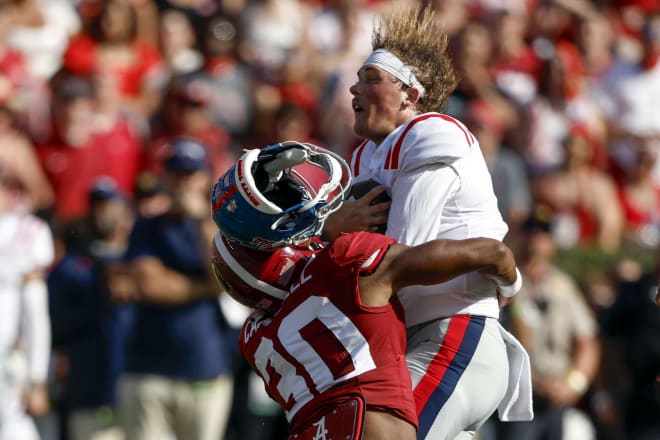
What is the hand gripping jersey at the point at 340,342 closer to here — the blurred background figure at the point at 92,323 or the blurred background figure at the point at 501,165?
the blurred background figure at the point at 92,323

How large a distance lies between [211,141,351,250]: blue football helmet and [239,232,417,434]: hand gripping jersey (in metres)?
0.14

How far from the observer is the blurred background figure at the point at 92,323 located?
868 cm

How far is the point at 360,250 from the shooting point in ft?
13.5

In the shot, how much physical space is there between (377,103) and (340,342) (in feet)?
3.08

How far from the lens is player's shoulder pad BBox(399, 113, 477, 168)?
4281 mm

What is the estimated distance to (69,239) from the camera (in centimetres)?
896

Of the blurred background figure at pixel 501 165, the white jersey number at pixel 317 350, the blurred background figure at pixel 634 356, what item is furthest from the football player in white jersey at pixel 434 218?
the blurred background figure at pixel 501 165

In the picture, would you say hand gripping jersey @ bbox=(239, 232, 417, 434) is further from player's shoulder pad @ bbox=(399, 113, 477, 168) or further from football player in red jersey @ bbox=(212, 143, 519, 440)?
player's shoulder pad @ bbox=(399, 113, 477, 168)

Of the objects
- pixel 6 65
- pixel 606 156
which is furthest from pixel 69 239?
pixel 606 156

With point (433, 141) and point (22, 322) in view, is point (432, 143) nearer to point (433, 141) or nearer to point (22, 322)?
point (433, 141)

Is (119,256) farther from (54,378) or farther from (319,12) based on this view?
(319,12)

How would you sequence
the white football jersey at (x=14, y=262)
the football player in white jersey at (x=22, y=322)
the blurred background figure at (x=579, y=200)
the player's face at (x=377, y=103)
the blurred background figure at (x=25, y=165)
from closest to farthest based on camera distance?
the player's face at (x=377, y=103), the football player in white jersey at (x=22, y=322), the white football jersey at (x=14, y=262), the blurred background figure at (x=25, y=165), the blurred background figure at (x=579, y=200)

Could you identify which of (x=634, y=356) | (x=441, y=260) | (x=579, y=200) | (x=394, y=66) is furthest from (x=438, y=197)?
(x=579, y=200)

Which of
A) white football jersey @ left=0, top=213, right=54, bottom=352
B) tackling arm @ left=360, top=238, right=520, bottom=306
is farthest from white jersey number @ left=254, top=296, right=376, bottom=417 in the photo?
white football jersey @ left=0, top=213, right=54, bottom=352
